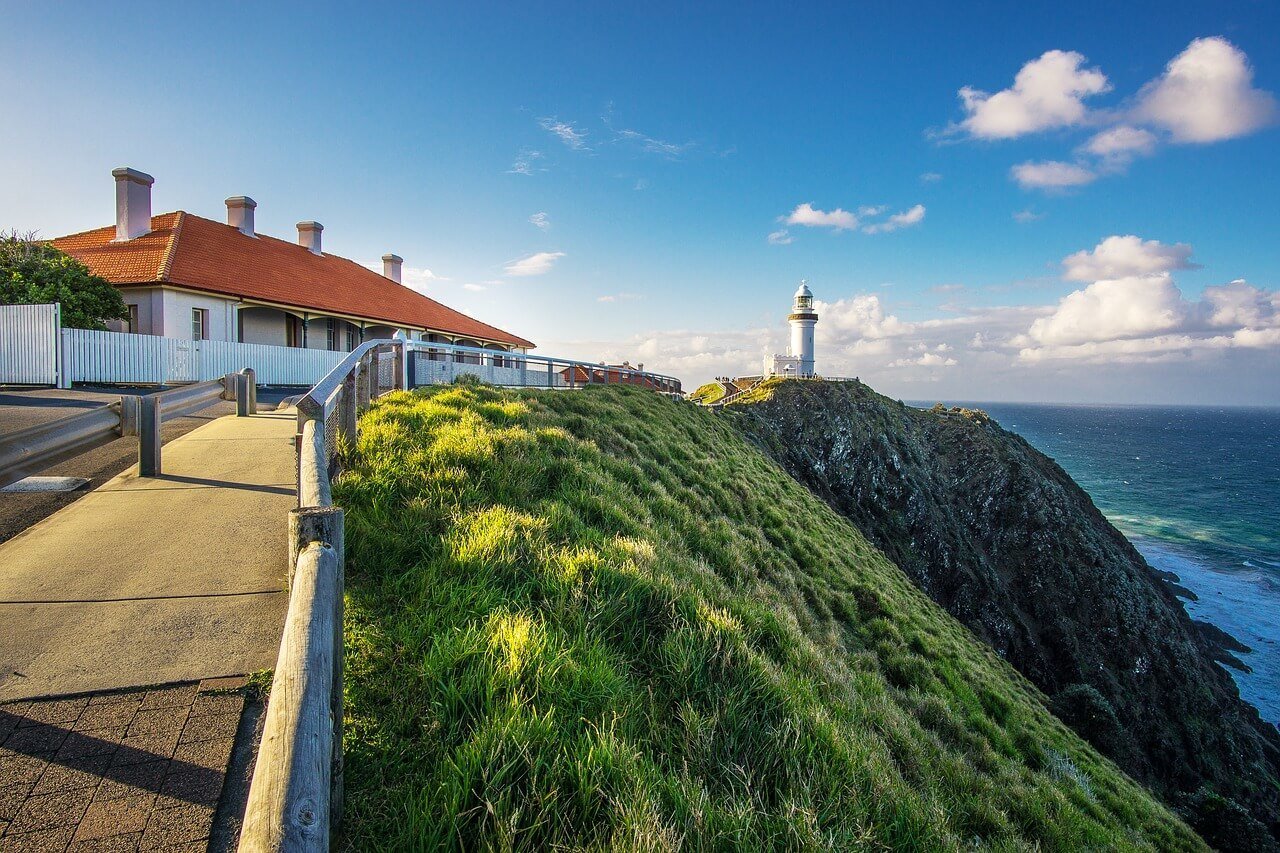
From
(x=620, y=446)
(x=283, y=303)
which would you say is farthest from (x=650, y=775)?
(x=283, y=303)

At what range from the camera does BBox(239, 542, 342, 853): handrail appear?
1278 millimetres

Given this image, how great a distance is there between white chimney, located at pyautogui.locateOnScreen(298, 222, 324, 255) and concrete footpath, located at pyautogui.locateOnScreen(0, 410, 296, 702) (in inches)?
1290

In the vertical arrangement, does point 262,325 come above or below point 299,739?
above

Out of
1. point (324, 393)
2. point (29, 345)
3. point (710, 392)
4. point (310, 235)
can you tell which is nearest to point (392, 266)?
point (310, 235)

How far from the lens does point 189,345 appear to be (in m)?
18.6

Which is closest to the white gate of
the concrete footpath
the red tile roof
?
the red tile roof

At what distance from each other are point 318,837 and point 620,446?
810 cm

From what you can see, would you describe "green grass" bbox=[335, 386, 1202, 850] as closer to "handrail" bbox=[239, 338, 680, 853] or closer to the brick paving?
the brick paving

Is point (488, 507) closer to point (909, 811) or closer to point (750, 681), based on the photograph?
point (750, 681)

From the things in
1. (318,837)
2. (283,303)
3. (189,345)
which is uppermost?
(283,303)

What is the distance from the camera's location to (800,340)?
71938 mm

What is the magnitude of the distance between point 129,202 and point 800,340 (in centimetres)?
6360

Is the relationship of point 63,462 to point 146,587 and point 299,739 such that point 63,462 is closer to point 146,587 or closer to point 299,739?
point 146,587

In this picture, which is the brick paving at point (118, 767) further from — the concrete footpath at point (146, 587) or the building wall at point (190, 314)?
the building wall at point (190, 314)
